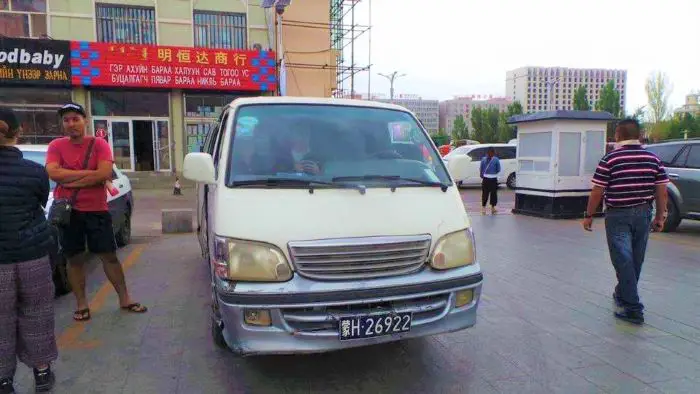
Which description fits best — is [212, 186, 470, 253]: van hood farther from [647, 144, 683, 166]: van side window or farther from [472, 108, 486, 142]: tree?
[472, 108, 486, 142]: tree

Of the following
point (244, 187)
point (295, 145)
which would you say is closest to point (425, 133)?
point (295, 145)

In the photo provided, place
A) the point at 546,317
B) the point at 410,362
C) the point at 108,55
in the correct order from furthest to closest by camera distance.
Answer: the point at 108,55
the point at 546,317
the point at 410,362

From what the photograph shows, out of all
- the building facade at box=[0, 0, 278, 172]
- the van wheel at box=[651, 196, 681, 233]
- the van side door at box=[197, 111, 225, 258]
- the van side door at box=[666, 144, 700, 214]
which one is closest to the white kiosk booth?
the van side door at box=[666, 144, 700, 214]

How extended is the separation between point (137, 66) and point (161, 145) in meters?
3.19

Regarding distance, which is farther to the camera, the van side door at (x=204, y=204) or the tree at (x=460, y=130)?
the tree at (x=460, y=130)

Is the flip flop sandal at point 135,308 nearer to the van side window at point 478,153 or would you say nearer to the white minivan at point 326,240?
the white minivan at point 326,240

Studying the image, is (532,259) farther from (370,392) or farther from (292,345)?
(292,345)

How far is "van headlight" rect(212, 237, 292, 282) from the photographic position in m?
3.04

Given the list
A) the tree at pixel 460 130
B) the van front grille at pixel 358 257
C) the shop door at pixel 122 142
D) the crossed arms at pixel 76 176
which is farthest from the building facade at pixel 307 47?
the tree at pixel 460 130

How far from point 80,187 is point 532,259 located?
5736 mm

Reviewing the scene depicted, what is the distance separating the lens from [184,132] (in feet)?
64.2

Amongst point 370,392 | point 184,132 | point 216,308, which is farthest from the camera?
point 184,132

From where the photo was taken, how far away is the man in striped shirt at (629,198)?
452cm

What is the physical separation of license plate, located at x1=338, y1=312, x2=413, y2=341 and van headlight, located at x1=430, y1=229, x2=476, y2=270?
1.39 ft
